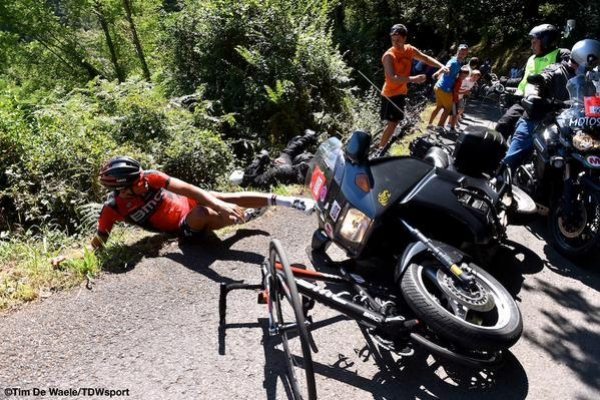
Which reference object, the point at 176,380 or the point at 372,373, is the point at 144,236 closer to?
the point at 176,380

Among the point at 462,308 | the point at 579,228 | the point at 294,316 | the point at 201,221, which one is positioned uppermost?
the point at 294,316

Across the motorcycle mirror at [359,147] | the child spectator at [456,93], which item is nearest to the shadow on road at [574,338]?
the motorcycle mirror at [359,147]

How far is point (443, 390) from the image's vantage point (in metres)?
3.23

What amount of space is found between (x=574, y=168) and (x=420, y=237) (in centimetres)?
243

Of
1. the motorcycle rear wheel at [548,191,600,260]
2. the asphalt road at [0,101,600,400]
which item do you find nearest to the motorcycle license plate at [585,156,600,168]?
the motorcycle rear wheel at [548,191,600,260]

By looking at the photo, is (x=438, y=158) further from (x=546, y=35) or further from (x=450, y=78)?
(x=450, y=78)

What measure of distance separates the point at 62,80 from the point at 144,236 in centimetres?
2447

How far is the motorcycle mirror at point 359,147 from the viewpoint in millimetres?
3756

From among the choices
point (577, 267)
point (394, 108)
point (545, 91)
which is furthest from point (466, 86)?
point (577, 267)

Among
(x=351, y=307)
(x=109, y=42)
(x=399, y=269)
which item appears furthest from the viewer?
(x=109, y=42)

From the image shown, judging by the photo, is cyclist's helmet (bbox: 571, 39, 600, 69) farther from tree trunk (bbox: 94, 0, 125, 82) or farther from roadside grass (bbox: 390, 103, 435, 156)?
tree trunk (bbox: 94, 0, 125, 82)

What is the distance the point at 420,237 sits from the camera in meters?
3.49

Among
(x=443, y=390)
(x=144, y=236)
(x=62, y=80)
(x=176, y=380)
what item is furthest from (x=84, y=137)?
(x=62, y=80)

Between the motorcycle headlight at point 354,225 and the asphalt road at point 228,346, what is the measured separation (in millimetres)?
752
